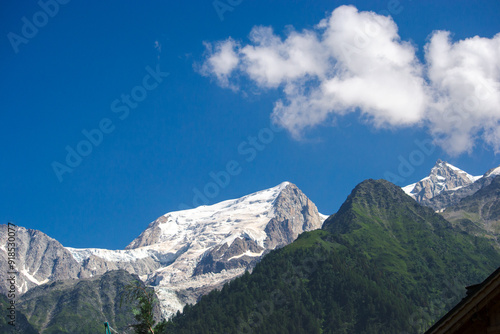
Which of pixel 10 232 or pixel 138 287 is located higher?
pixel 10 232

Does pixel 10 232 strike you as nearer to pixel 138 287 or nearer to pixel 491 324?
pixel 138 287

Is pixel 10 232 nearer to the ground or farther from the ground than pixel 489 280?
farther from the ground

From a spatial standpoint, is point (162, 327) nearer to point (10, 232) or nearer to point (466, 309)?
point (466, 309)

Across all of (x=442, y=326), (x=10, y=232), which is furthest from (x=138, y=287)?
(x=10, y=232)

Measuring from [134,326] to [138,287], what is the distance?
4.82 m

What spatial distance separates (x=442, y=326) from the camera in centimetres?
1557

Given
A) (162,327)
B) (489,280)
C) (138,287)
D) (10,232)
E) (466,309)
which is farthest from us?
(10,232)

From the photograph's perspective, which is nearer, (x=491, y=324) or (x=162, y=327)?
(x=491, y=324)

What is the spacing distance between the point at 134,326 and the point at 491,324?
109 feet

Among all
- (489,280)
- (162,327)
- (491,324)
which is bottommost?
(491,324)

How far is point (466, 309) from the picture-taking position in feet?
48.4

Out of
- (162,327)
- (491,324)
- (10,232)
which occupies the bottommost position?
(491,324)

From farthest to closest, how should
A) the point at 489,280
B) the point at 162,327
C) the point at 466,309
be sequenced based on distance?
the point at 162,327, the point at 466,309, the point at 489,280

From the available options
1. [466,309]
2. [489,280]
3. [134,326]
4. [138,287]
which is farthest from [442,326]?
[134,326]
